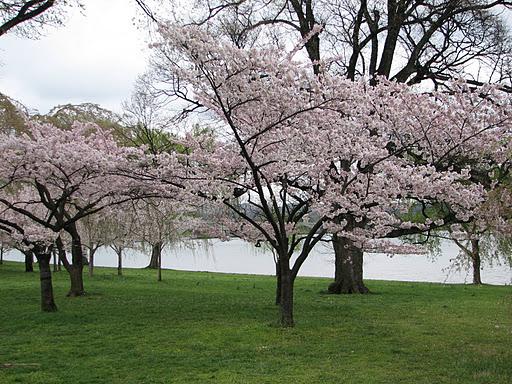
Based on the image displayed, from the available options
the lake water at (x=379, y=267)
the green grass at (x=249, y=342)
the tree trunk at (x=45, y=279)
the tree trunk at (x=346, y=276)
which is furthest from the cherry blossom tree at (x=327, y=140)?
the lake water at (x=379, y=267)

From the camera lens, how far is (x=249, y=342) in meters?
8.39

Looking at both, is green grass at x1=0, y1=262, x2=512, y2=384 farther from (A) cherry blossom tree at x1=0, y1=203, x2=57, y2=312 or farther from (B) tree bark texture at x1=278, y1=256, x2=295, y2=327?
(A) cherry blossom tree at x1=0, y1=203, x2=57, y2=312

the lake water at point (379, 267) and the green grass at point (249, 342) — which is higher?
the green grass at point (249, 342)

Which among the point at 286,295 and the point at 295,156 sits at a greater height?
the point at 295,156

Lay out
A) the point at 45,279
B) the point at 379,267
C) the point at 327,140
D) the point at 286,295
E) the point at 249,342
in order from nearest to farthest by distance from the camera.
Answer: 1. the point at 249,342
2. the point at 327,140
3. the point at 286,295
4. the point at 45,279
5. the point at 379,267

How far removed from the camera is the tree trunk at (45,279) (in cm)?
1126

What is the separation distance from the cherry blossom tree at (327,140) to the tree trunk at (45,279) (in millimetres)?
3510

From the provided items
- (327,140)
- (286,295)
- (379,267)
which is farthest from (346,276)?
(379,267)

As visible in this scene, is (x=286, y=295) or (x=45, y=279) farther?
(x=45, y=279)

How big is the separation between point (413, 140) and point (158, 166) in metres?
4.68

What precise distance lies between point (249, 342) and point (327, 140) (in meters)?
3.36

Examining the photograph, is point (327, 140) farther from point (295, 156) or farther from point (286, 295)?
point (286, 295)

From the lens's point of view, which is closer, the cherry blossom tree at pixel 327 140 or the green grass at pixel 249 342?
the green grass at pixel 249 342

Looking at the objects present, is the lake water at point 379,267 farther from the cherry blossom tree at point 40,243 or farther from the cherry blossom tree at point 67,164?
the cherry blossom tree at point 40,243
